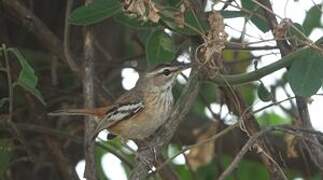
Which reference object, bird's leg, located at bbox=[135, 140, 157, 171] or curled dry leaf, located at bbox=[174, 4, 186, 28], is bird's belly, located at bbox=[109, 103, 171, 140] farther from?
curled dry leaf, located at bbox=[174, 4, 186, 28]

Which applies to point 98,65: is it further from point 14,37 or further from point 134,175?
point 134,175

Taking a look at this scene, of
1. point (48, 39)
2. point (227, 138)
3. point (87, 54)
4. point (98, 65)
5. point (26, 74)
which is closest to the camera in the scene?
point (26, 74)

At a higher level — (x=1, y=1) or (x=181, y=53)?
(x=1, y=1)

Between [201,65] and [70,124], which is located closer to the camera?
[201,65]

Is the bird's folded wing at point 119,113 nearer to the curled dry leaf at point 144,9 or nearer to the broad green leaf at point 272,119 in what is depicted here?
the curled dry leaf at point 144,9

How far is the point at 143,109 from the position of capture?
4914mm

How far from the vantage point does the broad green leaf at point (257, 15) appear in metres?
3.73

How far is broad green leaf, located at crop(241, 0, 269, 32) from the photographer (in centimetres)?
373

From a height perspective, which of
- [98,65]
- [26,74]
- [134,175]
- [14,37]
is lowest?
[134,175]

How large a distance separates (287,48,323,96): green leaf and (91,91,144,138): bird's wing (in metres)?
1.33

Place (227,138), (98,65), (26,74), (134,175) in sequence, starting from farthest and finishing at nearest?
(227,138) → (98,65) → (26,74) → (134,175)

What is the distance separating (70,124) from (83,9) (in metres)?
1.82

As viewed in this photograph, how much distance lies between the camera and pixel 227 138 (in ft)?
20.2

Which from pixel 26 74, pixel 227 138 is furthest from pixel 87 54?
pixel 227 138
